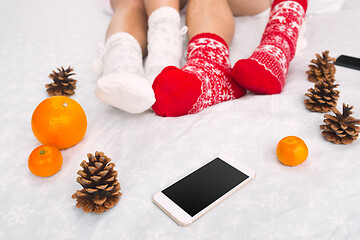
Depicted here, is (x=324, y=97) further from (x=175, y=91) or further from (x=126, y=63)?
(x=126, y=63)

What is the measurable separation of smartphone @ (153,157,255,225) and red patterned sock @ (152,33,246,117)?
0.52 ft

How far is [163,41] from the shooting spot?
33.9 inches

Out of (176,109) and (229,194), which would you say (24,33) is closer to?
(176,109)

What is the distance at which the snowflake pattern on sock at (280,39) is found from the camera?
767mm

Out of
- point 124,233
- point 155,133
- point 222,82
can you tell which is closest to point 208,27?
point 222,82

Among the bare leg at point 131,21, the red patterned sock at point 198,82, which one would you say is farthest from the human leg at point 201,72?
the bare leg at point 131,21

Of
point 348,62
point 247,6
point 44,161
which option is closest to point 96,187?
point 44,161

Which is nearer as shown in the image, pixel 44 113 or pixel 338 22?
pixel 44 113

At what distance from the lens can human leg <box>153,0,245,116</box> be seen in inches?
27.1

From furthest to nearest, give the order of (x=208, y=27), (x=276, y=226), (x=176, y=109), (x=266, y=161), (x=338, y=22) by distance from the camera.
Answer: (x=338, y=22), (x=208, y=27), (x=176, y=109), (x=266, y=161), (x=276, y=226)

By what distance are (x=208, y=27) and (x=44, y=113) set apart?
0.48 m

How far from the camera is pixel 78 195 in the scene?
52cm

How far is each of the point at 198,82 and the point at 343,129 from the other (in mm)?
293

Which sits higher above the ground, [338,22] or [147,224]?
[338,22]
